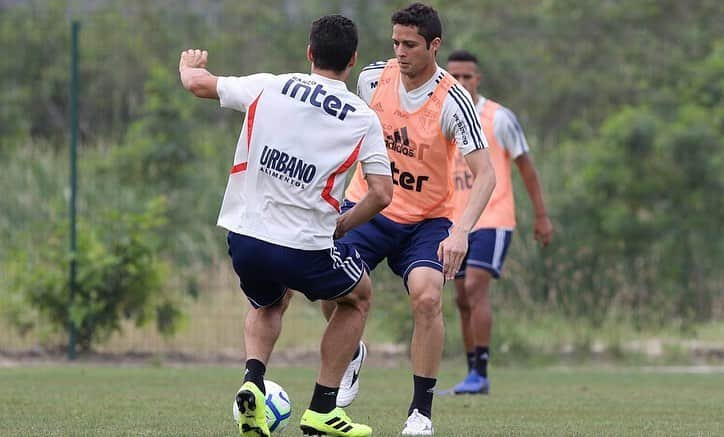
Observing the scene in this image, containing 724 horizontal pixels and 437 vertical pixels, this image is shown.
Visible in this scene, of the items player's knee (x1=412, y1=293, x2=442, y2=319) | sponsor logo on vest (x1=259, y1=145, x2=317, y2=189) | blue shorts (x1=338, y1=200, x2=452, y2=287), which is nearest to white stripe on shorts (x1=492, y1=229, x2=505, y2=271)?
blue shorts (x1=338, y1=200, x2=452, y2=287)

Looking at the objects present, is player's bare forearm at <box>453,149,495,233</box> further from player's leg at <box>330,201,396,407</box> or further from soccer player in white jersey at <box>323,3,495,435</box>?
player's leg at <box>330,201,396,407</box>

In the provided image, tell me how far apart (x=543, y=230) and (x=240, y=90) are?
15.2 ft

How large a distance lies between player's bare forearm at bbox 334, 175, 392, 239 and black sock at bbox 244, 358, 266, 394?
67cm

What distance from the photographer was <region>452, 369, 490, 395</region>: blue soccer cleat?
935 centimetres

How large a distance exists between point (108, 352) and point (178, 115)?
2855 mm

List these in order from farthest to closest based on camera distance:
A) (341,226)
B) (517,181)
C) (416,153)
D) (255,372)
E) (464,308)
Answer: (517,181)
(464,308)
(416,153)
(341,226)
(255,372)

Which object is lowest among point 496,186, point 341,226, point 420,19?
point 341,226

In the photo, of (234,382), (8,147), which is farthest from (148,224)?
(8,147)

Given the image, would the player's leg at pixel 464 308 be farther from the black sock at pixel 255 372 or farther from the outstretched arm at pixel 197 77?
the outstretched arm at pixel 197 77

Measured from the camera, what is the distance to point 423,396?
657cm

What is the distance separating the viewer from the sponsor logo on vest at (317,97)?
18.4 feet

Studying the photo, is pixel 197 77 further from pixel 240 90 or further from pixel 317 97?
pixel 317 97

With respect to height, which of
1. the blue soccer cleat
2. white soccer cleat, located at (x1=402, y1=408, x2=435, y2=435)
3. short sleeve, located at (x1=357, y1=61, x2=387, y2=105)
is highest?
short sleeve, located at (x1=357, y1=61, x2=387, y2=105)

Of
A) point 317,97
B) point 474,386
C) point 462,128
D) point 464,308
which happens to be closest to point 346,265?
point 317,97
